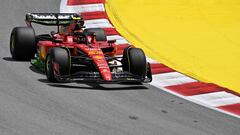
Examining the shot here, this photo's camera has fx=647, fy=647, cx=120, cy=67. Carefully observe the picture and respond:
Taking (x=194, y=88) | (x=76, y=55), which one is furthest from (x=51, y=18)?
(x=194, y=88)

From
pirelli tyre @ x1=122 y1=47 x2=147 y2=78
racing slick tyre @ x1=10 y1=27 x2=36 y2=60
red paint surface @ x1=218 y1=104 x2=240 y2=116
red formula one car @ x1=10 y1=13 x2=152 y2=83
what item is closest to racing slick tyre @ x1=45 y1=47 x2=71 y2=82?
red formula one car @ x1=10 y1=13 x2=152 y2=83

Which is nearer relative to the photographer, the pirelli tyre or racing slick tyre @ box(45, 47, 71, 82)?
racing slick tyre @ box(45, 47, 71, 82)

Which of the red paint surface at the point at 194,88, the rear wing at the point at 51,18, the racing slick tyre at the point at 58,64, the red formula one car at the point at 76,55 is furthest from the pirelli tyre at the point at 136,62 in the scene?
the rear wing at the point at 51,18

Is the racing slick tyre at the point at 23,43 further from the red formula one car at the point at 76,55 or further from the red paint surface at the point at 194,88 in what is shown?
the red paint surface at the point at 194,88

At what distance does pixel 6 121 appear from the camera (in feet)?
29.1

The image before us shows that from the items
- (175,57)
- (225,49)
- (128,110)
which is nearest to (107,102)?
(128,110)

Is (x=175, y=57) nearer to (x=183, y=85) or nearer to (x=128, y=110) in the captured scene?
(x=183, y=85)

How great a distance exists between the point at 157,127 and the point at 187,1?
10.7 metres

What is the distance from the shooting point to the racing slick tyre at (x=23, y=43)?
13.0 metres

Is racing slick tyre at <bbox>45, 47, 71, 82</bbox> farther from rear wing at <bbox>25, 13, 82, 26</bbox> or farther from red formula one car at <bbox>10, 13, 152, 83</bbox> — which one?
rear wing at <bbox>25, 13, 82, 26</bbox>

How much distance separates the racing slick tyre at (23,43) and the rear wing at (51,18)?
873mm

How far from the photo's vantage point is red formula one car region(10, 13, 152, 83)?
454 inches

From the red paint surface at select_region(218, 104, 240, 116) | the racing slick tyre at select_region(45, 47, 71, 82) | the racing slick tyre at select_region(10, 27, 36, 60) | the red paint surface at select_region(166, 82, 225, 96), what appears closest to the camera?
the red paint surface at select_region(218, 104, 240, 116)

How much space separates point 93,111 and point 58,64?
182cm
